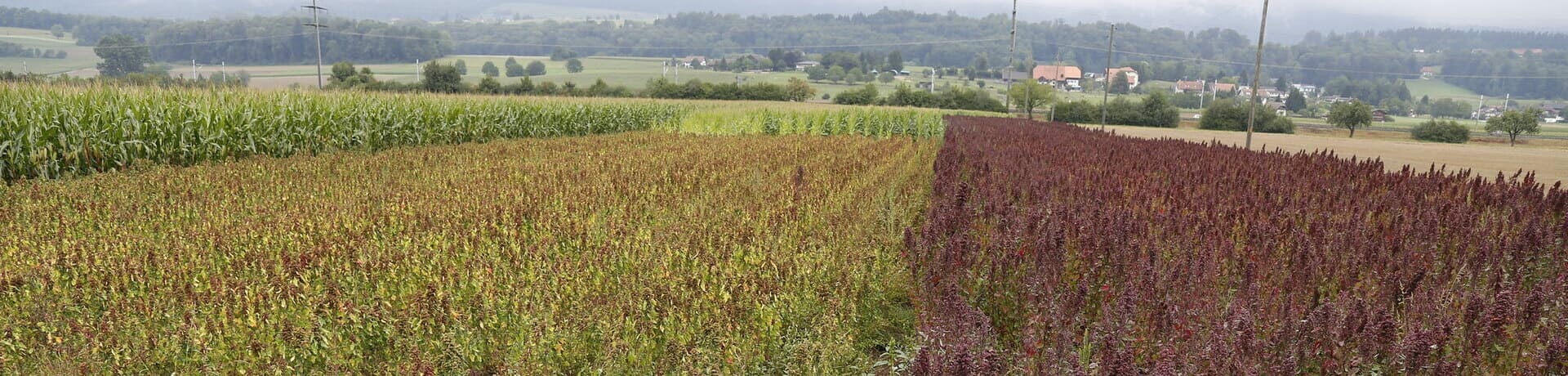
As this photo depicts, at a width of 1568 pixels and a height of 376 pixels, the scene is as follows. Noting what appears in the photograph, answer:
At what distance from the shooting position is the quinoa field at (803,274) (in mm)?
2727

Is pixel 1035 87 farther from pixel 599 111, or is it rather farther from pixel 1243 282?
pixel 1243 282

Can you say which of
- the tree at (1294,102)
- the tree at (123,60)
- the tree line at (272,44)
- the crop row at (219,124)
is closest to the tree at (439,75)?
the crop row at (219,124)

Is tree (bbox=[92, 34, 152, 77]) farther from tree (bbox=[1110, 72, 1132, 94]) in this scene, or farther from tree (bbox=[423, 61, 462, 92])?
tree (bbox=[1110, 72, 1132, 94])

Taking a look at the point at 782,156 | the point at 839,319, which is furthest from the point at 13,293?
the point at 782,156

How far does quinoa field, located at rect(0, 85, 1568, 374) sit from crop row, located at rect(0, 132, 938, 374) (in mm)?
24

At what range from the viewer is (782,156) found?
1090 centimetres

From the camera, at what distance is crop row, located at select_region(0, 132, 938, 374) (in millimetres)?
3156

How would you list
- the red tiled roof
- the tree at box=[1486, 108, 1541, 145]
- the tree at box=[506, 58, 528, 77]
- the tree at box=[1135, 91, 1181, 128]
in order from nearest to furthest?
the tree at box=[1486, 108, 1541, 145]
the tree at box=[1135, 91, 1181, 128]
the tree at box=[506, 58, 528, 77]
the red tiled roof

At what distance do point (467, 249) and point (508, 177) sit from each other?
4.27 m

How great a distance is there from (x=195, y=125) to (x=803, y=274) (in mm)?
10111

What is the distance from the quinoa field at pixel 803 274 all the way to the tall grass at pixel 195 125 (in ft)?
4.16

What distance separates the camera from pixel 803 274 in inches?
161

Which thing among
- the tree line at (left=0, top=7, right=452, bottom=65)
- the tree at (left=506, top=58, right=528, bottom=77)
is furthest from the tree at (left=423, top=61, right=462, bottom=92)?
the tree line at (left=0, top=7, right=452, bottom=65)

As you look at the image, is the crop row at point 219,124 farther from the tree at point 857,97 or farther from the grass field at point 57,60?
the grass field at point 57,60
